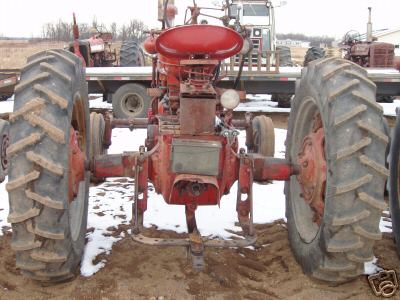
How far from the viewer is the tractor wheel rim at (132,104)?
11.0 m

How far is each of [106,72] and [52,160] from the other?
27.6ft

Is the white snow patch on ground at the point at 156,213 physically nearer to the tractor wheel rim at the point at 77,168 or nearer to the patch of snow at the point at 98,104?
the tractor wheel rim at the point at 77,168

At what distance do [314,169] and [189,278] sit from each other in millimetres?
1161

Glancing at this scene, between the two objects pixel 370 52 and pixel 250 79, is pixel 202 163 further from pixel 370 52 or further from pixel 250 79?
pixel 370 52

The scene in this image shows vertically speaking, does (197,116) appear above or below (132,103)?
above

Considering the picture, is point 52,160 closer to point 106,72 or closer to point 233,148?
point 233,148

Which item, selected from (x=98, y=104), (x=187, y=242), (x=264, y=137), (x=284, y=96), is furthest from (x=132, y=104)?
(x=187, y=242)

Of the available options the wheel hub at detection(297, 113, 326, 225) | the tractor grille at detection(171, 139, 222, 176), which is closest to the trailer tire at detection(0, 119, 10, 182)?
the tractor grille at detection(171, 139, 222, 176)

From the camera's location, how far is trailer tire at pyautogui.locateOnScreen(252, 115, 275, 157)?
6012 mm

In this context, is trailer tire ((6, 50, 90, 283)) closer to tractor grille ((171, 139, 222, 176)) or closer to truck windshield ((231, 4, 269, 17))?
tractor grille ((171, 139, 222, 176))

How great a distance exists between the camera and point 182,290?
317cm

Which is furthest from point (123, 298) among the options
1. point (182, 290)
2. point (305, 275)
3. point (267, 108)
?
point (267, 108)

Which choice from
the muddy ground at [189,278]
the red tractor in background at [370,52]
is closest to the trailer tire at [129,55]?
the red tractor in background at [370,52]

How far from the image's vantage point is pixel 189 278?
10.9ft
